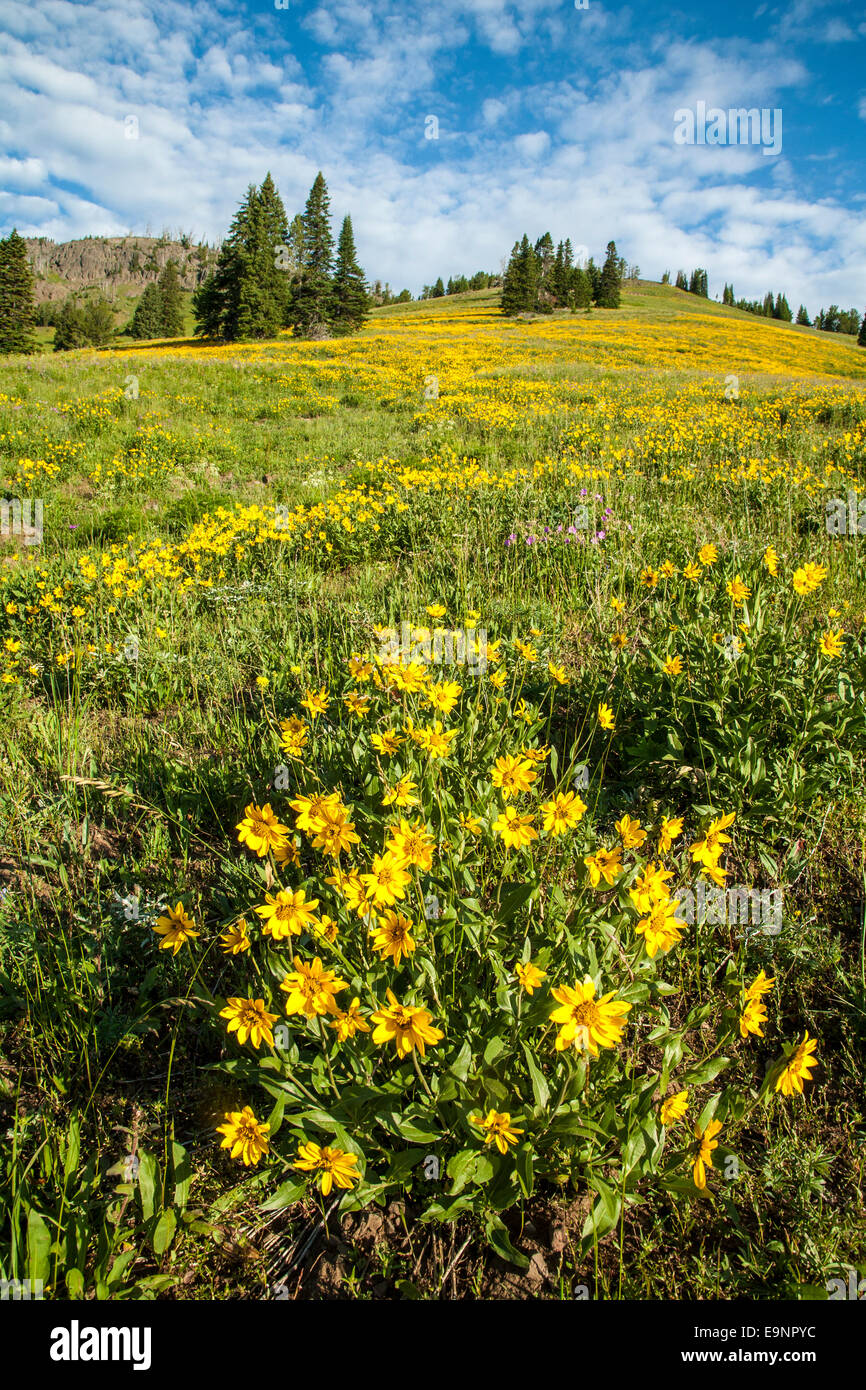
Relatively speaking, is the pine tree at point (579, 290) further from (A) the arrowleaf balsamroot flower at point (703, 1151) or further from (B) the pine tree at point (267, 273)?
(A) the arrowleaf balsamroot flower at point (703, 1151)

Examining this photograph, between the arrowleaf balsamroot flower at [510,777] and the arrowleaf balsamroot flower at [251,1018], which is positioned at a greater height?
the arrowleaf balsamroot flower at [510,777]

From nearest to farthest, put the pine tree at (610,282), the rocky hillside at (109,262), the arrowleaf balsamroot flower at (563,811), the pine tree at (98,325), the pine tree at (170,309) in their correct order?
the arrowleaf balsamroot flower at (563,811), the pine tree at (610,282), the pine tree at (170,309), the pine tree at (98,325), the rocky hillside at (109,262)

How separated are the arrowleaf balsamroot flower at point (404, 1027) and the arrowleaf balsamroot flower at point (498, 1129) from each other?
271 millimetres

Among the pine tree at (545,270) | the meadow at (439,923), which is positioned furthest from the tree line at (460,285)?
the meadow at (439,923)

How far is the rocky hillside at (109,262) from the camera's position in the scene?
455ft

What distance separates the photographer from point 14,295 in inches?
1788

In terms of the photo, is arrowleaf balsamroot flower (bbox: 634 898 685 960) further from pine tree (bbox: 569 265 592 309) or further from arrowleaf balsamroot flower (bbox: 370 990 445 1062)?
pine tree (bbox: 569 265 592 309)

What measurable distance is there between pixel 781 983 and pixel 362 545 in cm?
473

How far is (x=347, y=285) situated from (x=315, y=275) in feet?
8.15

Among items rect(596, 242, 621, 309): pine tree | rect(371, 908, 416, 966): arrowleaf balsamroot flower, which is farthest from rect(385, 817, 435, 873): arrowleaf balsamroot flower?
rect(596, 242, 621, 309): pine tree

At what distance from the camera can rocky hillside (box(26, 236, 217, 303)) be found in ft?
455

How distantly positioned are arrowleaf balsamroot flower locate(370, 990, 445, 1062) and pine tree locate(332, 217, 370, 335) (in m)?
53.4

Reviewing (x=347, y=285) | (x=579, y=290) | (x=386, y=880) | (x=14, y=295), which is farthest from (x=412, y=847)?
(x=579, y=290)

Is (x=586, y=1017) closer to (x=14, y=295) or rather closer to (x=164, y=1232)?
(x=164, y=1232)
